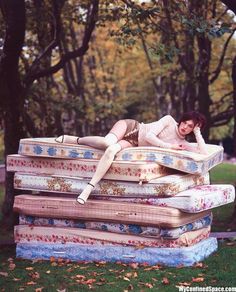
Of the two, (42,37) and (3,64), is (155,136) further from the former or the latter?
(42,37)

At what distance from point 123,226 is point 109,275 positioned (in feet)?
2.32

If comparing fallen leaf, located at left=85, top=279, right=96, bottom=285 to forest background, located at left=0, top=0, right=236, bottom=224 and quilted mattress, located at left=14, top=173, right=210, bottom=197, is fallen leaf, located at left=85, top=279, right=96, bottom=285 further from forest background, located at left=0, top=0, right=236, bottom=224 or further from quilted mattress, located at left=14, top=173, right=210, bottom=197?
forest background, located at left=0, top=0, right=236, bottom=224

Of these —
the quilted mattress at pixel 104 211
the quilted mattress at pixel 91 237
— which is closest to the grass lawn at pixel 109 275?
the quilted mattress at pixel 91 237

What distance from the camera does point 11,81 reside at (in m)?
9.42

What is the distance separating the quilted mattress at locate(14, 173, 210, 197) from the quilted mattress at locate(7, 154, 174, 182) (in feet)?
0.24

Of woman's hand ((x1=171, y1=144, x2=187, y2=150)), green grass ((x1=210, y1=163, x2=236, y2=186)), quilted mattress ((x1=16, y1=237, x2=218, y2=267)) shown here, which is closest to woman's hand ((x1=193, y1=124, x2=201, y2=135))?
woman's hand ((x1=171, y1=144, x2=187, y2=150))

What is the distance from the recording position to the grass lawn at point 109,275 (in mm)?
6234

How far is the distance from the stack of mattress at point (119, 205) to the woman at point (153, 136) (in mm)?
138

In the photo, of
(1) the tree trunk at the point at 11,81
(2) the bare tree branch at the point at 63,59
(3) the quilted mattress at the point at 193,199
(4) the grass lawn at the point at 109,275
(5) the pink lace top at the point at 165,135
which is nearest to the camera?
(4) the grass lawn at the point at 109,275

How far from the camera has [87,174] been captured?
7.28 m

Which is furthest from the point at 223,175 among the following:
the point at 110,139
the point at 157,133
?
the point at 110,139

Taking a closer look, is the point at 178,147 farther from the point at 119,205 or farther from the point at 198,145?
the point at 119,205

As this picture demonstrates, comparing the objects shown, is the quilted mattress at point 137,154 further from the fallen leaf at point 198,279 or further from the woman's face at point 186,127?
the fallen leaf at point 198,279

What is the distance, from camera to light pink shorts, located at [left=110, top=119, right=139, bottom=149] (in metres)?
7.59
